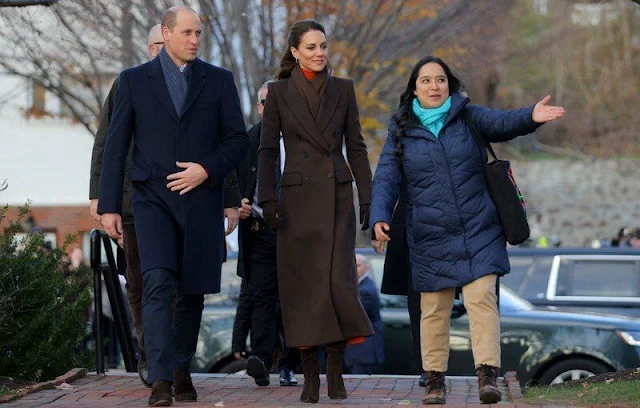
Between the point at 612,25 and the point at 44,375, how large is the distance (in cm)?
4056

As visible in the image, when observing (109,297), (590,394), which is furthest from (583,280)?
(590,394)

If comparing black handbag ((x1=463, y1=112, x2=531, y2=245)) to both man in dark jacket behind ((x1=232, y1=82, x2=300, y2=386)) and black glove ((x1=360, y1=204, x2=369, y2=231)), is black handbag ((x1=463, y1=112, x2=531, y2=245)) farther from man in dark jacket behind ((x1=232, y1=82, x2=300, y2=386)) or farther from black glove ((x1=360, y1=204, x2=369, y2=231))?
man in dark jacket behind ((x1=232, y1=82, x2=300, y2=386))

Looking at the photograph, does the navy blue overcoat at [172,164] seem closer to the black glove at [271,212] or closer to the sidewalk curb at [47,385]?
the black glove at [271,212]

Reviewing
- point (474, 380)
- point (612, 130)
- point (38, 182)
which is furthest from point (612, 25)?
point (474, 380)

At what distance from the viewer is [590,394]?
8383mm

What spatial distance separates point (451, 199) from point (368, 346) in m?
4.32

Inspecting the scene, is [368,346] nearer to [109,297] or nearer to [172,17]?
[109,297]

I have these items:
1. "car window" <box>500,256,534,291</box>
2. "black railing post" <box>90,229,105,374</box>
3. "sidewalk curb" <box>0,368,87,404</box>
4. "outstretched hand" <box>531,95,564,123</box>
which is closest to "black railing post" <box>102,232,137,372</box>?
"black railing post" <box>90,229,105,374</box>

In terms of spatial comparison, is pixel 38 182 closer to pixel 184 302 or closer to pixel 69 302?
pixel 69 302

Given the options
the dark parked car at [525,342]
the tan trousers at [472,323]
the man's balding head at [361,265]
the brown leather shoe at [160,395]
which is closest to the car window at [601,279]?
the dark parked car at [525,342]

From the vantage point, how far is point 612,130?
4878 centimetres

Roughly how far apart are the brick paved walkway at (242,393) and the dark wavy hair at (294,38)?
1.92 meters

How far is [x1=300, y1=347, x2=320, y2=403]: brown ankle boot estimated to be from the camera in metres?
8.37

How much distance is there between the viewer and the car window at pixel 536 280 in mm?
17172
